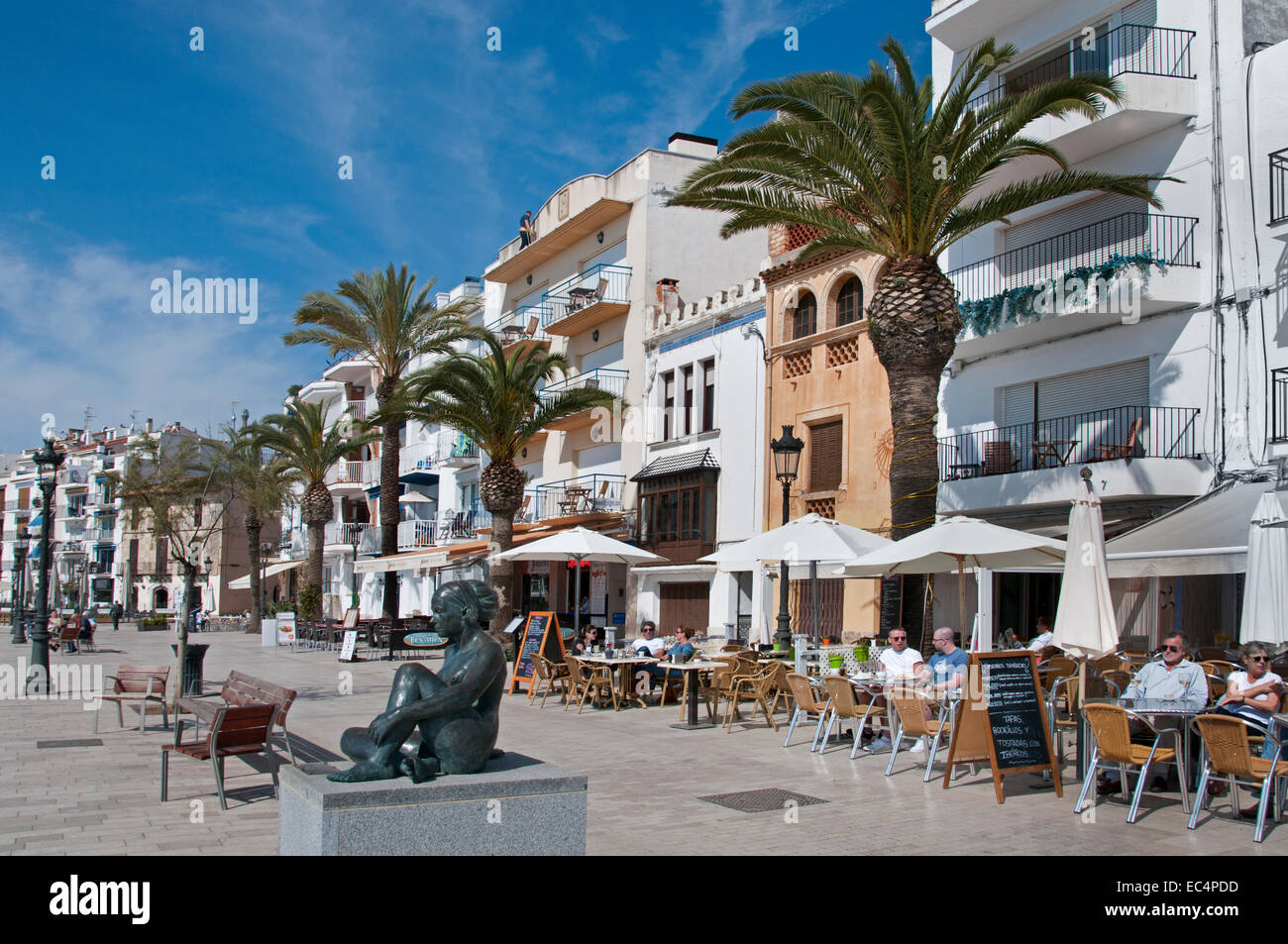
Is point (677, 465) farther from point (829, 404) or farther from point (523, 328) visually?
point (523, 328)

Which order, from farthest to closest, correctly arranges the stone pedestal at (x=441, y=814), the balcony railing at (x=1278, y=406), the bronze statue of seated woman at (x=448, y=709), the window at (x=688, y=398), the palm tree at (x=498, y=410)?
the window at (x=688, y=398)
the palm tree at (x=498, y=410)
the balcony railing at (x=1278, y=406)
the bronze statue of seated woman at (x=448, y=709)
the stone pedestal at (x=441, y=814)

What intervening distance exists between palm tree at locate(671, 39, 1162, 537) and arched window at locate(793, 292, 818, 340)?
30.1 feet

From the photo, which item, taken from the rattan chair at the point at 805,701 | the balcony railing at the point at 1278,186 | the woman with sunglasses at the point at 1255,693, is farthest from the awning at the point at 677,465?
the woman with sunglasses at the point at 1255,693

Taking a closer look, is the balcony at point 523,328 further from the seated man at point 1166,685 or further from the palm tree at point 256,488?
the seated man at point 1166,685

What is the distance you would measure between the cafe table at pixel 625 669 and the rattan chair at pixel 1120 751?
8.36m

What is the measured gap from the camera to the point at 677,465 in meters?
30.0

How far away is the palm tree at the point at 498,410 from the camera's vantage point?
27547 millimetres

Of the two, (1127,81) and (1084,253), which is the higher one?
(1127,81)

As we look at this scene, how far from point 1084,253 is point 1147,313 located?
1.95 metres

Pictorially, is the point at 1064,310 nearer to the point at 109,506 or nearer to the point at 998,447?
the point at 998,447

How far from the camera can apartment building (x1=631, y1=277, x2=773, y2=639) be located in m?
27.4

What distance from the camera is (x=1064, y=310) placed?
1820 cm

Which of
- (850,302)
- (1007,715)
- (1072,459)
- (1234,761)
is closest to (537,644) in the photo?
(1072,459)

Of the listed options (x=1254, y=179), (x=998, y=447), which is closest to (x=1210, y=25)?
(x=1254, y=179)
